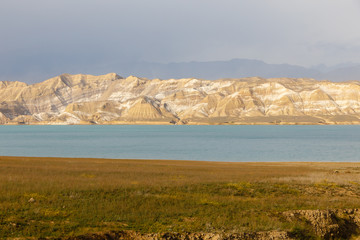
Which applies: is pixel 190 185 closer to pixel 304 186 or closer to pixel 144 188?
pixel 144 188

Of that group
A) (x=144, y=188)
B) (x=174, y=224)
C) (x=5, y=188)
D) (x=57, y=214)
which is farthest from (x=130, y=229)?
(x=5, y=188)

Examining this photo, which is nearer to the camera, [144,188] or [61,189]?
[61,189]

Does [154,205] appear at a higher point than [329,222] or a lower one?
higher

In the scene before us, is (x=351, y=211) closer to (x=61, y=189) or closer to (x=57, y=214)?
(x=57, y=214)

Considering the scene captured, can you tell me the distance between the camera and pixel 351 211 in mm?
18797

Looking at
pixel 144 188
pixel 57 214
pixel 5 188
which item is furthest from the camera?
pixel 144 188

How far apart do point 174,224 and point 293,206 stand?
707 centimetres

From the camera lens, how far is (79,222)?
15.1 metres

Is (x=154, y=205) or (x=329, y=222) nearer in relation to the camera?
(x=329, y=222)

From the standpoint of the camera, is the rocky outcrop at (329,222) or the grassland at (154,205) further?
the rocky outcrop at (329,222)

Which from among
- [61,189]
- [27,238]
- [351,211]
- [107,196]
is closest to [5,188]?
[61,189]

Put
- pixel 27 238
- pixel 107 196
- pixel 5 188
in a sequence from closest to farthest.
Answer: pixel 27 238 → pixel 107 196 → pixel 5 188

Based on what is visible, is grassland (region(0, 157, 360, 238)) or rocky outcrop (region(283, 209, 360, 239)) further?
rocky outcrop (region(283, 209, 360, 239))

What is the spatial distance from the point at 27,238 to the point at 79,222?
2.47 metres
